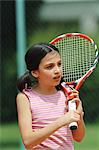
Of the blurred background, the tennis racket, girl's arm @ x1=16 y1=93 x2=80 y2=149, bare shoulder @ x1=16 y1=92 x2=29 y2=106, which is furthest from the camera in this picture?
the blurred background

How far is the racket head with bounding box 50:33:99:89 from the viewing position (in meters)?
3.30

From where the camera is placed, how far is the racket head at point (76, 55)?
→ 3.30 metres

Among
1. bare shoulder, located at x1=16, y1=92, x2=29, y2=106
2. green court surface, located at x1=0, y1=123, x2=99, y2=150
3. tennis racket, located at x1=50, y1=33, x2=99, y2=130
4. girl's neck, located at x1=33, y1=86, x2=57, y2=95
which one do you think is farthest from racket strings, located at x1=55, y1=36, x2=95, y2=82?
green court surface, located at x1=0, y1=123, x2=99, y2=150

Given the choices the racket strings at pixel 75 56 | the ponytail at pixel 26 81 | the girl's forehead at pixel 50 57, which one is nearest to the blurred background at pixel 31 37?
the racket strings at pixel 75 56

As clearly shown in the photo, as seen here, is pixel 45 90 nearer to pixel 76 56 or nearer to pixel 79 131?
pixel 79 131

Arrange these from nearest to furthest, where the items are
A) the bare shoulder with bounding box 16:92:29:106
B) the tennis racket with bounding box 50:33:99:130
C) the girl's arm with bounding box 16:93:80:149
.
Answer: the girl's arm with bounding box 16:93:80:149, the bare shoulder with bounding box 16:92:29:106, the tennis racket with bounding box 50:33:99:130

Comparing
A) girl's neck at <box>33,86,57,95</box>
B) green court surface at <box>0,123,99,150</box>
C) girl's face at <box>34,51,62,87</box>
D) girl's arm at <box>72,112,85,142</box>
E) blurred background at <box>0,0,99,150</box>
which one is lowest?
green court surface at <box>0,123,99,150</box>

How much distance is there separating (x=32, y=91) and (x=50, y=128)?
245 mm

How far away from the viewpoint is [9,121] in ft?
27.0

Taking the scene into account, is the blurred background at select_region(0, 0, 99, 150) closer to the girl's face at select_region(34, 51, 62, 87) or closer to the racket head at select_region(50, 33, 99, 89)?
the racket head at select_region(50, 33, 99, 89)

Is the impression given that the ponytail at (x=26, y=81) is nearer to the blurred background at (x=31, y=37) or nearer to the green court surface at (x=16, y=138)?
the blurred background at (x=31, y=37)

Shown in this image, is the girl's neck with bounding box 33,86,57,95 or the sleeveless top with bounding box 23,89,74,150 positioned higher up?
the girl's neck with bounding box 33,86,57,95

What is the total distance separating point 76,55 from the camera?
3.52m

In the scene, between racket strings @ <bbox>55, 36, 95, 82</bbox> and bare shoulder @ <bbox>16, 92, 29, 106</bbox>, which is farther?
racket strings @ <bbox>55, 36, 95, 82</bbox>
